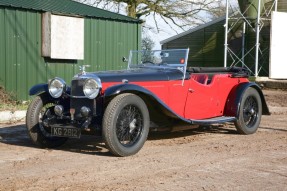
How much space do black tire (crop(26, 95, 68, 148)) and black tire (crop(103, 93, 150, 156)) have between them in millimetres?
1242

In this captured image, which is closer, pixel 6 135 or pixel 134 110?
pixel 134 110

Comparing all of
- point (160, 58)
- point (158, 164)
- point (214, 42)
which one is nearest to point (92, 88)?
point (158, 164)

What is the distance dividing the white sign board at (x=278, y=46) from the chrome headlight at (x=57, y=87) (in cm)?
1424

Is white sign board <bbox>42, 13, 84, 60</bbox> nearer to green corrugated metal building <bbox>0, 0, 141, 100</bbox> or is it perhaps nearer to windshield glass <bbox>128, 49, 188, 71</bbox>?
green corrugated metal building <bbox>0, 0, 141, 100</bbox>

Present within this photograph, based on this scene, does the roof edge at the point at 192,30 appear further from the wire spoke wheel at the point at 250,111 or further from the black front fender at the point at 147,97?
the black front fender at the point at 147,97

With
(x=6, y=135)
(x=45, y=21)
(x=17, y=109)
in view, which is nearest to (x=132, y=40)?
(x=45, y=21)

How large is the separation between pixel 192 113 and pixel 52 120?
224 cm

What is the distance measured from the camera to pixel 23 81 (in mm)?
12289

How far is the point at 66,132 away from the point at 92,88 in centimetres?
69

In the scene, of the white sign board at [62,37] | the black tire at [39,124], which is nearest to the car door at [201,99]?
the black tire at [39,124]

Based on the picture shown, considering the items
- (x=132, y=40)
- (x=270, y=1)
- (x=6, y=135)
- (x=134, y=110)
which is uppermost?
(x=270, y=1)

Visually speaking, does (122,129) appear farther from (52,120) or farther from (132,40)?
(132,40)

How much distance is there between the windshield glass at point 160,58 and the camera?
7.94m

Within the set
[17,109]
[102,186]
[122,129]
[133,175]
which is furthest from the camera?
[17,109]
